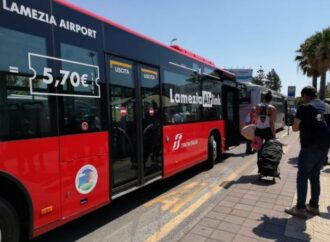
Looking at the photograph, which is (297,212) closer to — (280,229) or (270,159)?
(280,229)

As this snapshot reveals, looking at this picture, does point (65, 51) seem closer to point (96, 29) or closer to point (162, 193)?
point (96, 29)

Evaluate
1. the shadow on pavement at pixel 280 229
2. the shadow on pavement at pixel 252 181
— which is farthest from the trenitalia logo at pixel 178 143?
the shadow on pavement at pixel 280 229

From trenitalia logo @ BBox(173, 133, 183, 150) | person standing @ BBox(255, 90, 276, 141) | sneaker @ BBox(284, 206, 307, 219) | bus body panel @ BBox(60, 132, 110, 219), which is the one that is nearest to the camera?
bus body panel @ BBox(60, 132, 110, 219)

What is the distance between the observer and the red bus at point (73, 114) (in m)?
3.50

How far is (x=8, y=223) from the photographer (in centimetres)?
347

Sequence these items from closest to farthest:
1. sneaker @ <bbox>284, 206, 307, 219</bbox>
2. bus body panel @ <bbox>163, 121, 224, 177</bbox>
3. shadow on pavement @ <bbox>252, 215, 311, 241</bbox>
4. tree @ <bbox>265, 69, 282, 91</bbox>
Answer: shadow on pavement @ <bbox>252, 215, 311, 241</bbox> < sneaker @ <bbox>284, 206, 307, 219</bbox> < bus body panel @ <bbox>163, 121, 224, 177</bbox> < tree @ <bbox>265, 69, 282, 91</bbox>

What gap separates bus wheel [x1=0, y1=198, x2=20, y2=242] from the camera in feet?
11.2

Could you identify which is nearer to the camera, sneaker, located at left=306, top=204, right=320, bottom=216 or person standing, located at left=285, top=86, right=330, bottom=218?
person standing, located at left=285, top=86, right=330, bottom=218

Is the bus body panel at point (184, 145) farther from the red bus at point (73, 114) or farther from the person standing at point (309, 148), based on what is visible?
the person standing at point (309, 148)

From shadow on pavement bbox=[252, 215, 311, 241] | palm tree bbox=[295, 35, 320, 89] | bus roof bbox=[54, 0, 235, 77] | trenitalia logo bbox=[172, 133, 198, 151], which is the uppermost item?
palm tree bbox=[295, 35, 320, 89]

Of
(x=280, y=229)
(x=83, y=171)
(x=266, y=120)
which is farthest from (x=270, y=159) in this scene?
(x=83, y=171)

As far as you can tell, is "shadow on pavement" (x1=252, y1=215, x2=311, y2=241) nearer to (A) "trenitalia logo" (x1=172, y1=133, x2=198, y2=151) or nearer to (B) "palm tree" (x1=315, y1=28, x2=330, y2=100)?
(A) "trenitalia logo" (x1=172, y1=133, x2=198, y2=151)

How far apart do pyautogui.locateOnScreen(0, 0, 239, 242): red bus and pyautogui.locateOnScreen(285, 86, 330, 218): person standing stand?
2445 mm

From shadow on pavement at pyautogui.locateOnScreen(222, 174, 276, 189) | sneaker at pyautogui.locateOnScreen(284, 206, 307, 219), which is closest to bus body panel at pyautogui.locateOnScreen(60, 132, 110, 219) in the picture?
sneaker at pyautogui.locateOnScreen(284, 206, 307, 219)
